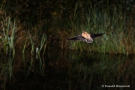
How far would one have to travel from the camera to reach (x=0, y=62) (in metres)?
5.68

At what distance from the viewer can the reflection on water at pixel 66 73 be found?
4094mm

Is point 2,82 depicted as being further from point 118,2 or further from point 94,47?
point 118,2

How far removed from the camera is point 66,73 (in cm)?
490

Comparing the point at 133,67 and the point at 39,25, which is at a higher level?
the point at 39,25

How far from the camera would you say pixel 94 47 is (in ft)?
25.1

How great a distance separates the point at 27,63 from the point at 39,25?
237 centimetres

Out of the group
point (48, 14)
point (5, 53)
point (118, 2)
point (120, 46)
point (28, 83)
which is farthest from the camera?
point (48, 14)

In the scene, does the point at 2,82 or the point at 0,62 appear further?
the point at 0,62

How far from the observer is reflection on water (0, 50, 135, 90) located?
13.4 ft

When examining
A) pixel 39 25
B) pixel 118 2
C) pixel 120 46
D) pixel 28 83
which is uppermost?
pixel 118 2

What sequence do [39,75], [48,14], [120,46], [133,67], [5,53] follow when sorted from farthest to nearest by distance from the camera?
1. [48,14]
2. [120,46]
3. [5,53]
4. [133,67]
5. [39,75]

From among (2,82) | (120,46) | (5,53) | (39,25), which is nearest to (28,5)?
(39,25)

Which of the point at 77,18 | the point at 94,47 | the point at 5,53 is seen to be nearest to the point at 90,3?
the point at 77,18

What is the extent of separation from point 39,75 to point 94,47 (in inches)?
122
